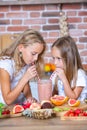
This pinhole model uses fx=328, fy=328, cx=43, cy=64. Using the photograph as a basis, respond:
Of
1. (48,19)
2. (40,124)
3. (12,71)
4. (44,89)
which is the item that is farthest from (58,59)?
(48,19)

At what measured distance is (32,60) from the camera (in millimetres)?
2053

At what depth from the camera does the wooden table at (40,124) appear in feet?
4.14

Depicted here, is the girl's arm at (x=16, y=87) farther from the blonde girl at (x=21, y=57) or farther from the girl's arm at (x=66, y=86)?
Result: the girl's arm at (x=66, y=86)

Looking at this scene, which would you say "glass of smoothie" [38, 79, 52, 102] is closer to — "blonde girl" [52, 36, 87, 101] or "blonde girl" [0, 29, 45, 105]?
"blonde girl" [0, 29, 45, 105]

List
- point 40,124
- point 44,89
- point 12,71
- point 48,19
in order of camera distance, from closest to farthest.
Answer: point 40,124, point 44,89, point 12,71, point 48,19

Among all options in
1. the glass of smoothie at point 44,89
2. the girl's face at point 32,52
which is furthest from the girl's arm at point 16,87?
the girl's face at point 32,52

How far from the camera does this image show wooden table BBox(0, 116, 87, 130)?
4.14 feet

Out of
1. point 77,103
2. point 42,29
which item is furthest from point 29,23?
point 77,103

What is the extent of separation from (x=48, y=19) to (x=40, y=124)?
221cm

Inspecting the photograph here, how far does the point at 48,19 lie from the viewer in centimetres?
341

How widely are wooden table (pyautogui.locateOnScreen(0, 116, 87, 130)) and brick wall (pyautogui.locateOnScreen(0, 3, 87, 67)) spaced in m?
2.03

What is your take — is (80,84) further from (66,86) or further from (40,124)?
(40,124)

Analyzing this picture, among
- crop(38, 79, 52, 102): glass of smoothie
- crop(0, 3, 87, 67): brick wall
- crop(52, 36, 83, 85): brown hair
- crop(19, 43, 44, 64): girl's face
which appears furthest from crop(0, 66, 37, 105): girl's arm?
crop(0, 3, 87, 67): brick wall

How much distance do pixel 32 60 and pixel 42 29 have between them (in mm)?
1403
